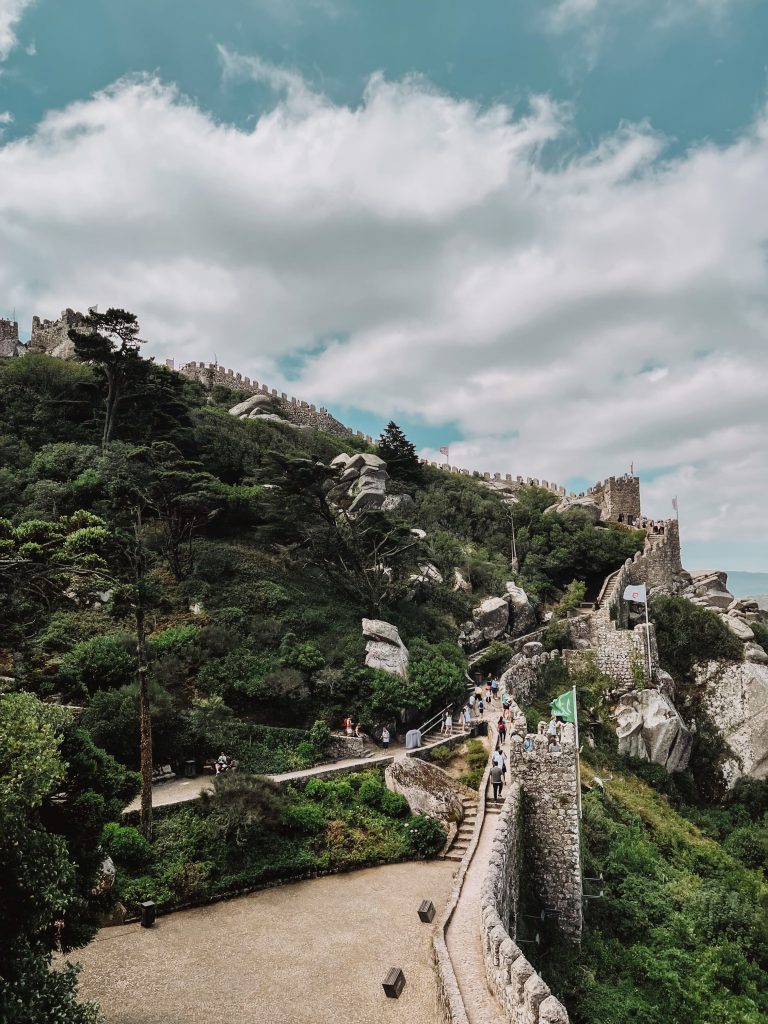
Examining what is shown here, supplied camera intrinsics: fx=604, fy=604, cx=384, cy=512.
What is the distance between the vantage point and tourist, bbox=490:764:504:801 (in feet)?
49.5

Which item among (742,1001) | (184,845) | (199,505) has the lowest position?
(742,1001)

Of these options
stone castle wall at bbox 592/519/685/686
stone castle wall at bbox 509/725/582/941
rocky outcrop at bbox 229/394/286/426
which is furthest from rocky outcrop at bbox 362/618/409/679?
rocky outcrop at bbox 229/394/286/426

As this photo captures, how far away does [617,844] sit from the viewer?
16.7 metres

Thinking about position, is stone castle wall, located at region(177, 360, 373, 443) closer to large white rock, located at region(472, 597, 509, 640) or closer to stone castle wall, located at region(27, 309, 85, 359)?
stone castle wall, located at region(27, 309, 85, 359)

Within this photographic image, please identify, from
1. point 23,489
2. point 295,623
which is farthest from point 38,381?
point 295,623

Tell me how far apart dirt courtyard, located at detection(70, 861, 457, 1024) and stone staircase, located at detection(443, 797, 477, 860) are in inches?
46.5

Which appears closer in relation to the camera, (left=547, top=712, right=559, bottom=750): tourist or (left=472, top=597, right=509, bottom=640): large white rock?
(left=547, top=712, right=559, bottom=750): tourist

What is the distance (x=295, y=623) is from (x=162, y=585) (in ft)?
18.9

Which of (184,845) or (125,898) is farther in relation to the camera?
(184,845)

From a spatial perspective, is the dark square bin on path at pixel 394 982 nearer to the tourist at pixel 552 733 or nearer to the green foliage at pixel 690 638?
the tourist at pixel 552 733

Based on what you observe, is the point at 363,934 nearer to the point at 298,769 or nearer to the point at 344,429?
the point at 298,769

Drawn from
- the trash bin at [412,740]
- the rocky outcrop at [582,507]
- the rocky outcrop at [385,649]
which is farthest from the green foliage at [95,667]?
the rocky outcrop at [582,507]

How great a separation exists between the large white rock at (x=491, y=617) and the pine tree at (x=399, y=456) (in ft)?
54.3

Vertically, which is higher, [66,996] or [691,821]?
[66,996]
